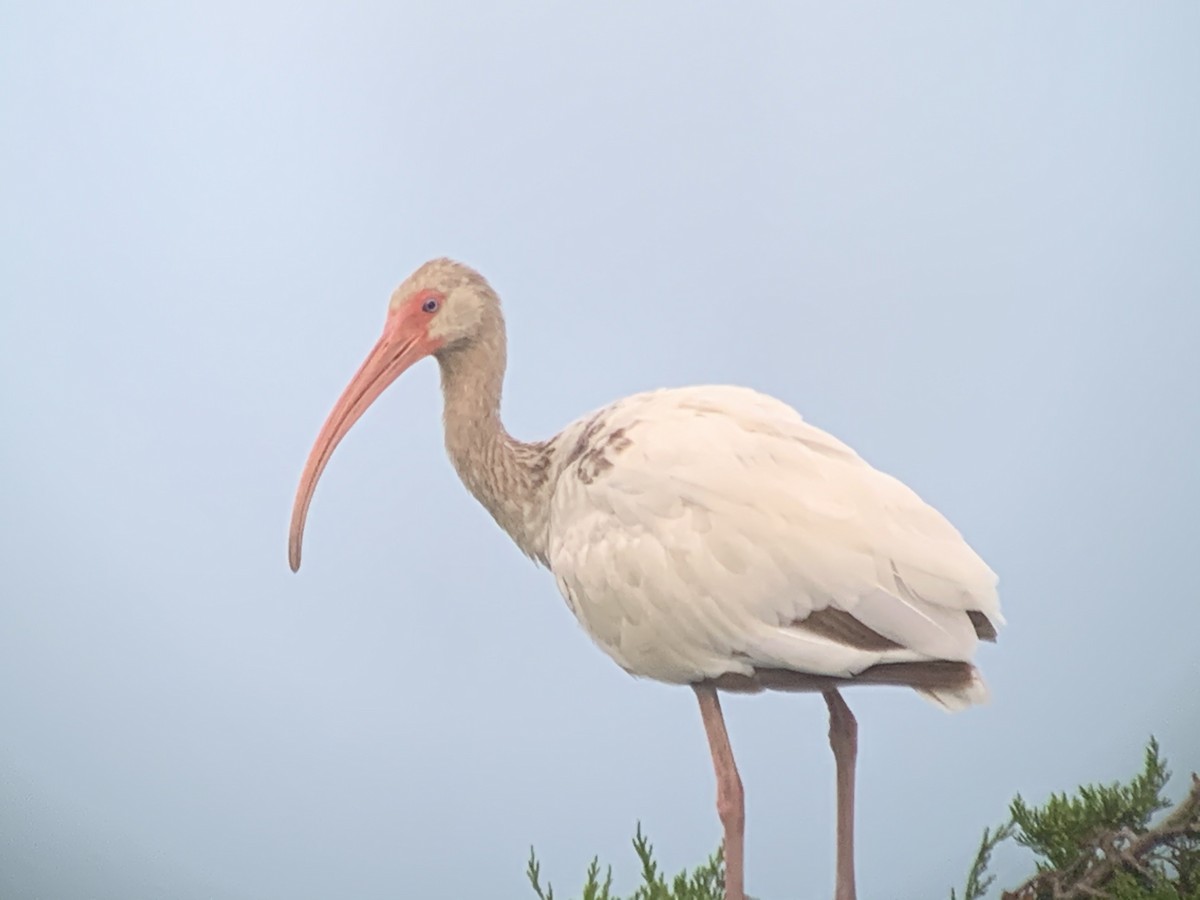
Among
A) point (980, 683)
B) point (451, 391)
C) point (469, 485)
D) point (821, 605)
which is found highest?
point (451, 391)

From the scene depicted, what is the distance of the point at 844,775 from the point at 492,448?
2.99ft

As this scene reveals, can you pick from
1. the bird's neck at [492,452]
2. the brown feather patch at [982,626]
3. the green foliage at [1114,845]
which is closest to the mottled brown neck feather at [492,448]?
the bird's neck at [492,452]

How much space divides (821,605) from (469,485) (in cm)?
81

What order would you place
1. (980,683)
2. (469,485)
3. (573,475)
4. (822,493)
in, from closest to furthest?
(980,683) < (822,493) < (573,475) < (469,485)

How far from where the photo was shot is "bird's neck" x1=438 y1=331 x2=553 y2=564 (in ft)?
7.14

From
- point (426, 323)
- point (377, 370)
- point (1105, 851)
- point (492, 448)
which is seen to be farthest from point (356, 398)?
point (1105, 851)

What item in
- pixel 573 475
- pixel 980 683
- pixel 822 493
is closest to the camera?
pixel 980 683

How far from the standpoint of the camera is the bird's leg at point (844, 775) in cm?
207

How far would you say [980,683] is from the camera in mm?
1737

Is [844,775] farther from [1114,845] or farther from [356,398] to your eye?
[356,398]

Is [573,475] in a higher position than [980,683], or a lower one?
higher

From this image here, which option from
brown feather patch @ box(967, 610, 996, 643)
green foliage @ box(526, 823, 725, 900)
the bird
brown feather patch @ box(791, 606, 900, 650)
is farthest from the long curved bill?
brown feather patch @ box(967, 610, 996, 643)

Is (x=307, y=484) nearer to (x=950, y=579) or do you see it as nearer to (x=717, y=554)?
(x=717, y=554)

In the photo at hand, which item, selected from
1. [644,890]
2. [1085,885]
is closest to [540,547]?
[644,890]
